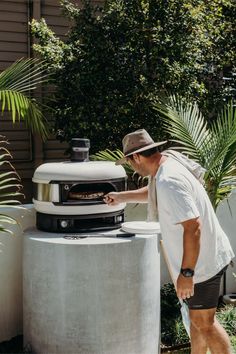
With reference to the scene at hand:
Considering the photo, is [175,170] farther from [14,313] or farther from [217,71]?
[217,71]

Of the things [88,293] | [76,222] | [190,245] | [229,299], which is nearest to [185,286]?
[190,245]

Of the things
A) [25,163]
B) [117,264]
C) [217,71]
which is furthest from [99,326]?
[217,71]

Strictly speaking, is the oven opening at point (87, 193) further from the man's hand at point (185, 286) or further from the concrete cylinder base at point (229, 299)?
the concrete cylinder base at point (229, 299)

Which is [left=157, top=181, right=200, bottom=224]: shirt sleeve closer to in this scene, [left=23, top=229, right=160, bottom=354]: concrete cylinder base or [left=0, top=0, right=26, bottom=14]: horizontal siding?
[left=23, top=229, right=160, bottom=354]: concrete cylinder base

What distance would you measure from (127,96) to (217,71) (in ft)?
6.41

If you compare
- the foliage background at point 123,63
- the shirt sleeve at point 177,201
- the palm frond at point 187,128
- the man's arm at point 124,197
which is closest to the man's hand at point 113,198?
the man's arm at point 124,197

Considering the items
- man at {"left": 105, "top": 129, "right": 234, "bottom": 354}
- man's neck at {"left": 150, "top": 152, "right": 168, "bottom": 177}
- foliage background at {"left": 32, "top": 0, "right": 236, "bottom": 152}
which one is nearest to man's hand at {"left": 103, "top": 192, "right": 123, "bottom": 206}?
man at {"left": 105, "top": 129, "right": 234, "bottom": 354}

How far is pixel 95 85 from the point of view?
20.7 feet

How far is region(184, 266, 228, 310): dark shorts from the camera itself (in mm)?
3908

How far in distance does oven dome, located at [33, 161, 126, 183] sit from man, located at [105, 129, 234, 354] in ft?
1.38

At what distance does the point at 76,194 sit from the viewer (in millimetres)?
4453

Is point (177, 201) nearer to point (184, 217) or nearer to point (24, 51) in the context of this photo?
point (184, 217)

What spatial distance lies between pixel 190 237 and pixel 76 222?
1155 mm

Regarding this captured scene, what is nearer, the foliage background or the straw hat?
the straw hat
